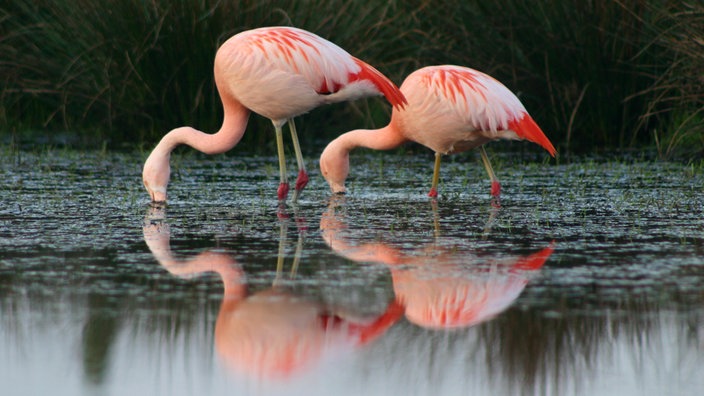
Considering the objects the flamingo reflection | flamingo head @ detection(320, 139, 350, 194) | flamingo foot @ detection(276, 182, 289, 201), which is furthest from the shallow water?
flamingo head @ detection(320, 139, 350, 194)

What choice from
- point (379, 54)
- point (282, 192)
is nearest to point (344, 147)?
point (282, 192)

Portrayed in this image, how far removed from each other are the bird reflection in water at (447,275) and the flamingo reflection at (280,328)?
6.2 inches

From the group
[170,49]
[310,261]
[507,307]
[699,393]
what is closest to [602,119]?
[170,49]

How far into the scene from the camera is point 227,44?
8.51 m

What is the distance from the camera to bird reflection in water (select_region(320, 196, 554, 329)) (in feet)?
Result: 14.8

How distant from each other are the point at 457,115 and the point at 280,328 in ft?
14.6

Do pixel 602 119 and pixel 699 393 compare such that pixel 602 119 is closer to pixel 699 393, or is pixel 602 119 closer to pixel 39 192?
pixel 39 192

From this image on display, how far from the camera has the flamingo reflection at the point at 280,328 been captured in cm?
388

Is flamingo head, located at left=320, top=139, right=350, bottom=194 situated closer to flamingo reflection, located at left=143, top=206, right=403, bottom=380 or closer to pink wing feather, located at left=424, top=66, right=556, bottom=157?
pink wing feather, located at left=424, top=66, right=556, bottom=157

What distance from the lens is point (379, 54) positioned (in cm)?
1273

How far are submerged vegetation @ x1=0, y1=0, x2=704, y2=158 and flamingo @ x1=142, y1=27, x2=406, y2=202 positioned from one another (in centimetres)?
266

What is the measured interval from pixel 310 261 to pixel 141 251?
0.88 m

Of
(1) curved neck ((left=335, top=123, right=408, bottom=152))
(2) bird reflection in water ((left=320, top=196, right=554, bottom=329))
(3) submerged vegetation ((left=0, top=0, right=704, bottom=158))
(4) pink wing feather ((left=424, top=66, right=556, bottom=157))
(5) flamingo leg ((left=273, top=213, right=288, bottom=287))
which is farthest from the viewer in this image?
(3) submerged vegetation ((left=0, top=0, right=704, bottom=158))

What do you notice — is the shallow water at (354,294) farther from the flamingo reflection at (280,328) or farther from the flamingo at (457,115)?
the flamingo at (457,115)
